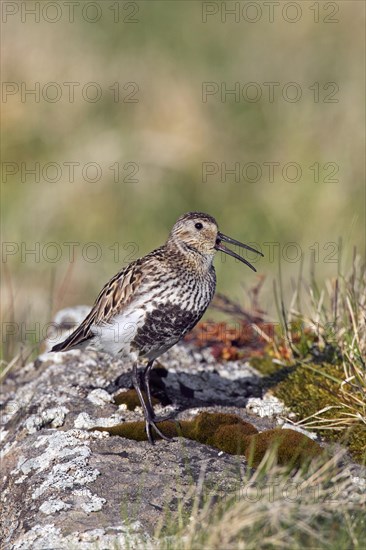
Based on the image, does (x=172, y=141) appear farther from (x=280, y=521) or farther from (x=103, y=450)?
(x=280, y=521)

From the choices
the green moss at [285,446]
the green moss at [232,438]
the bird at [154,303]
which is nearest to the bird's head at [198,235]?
the bird at [154,303]

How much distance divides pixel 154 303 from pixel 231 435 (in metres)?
1.06

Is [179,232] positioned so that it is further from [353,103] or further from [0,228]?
[353,103]

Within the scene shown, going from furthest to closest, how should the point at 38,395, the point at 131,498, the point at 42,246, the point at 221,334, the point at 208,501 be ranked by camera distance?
the point at 42,246 < the point at 221,334 < the point at 38,395 < the point at 131,498 < the point at 208,501

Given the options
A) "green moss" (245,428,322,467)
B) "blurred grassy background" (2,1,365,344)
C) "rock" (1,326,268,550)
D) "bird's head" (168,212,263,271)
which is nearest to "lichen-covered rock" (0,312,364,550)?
"rock" (1,326,268,550)

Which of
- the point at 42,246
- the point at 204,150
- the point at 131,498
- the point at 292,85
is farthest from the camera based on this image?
the point at 292,85

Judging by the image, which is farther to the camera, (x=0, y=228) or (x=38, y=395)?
(x=0, y=228)

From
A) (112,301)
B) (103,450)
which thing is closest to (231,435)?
(103,450)

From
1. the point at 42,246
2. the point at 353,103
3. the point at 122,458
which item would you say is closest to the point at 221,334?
the point at 122,458

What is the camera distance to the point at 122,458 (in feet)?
18.0

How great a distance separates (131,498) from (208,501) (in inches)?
32.1

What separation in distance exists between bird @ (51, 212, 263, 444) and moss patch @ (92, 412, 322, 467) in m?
0.13

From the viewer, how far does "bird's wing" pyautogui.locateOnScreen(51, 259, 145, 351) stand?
6309 mm

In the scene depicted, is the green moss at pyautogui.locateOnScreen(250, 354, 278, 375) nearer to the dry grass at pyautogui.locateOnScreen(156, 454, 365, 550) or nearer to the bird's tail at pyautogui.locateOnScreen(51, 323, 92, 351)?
the bird's tail at pyautogui.locateOnScreen(51, 323, 92, 351)
